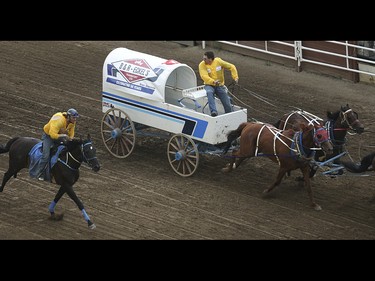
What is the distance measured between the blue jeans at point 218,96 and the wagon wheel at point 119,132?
1.64 m

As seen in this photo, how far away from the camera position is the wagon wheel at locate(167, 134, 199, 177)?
17.7m

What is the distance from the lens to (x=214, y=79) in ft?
59.8

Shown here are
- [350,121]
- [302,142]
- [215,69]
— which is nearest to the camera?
[302,142]

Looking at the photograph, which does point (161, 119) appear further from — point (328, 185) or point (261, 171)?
point (328, 185)

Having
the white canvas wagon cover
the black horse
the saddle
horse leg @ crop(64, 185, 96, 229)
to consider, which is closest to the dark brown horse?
the white canvas wagon cover

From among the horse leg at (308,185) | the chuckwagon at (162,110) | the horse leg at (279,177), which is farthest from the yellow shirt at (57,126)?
the horse leg at (308,185)

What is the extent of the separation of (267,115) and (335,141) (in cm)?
457

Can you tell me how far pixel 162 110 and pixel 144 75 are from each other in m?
0.78

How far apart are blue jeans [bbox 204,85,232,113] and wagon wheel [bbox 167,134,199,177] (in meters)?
0.80

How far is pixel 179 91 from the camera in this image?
1888 centimetres

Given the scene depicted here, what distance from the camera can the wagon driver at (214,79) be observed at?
17969 mm

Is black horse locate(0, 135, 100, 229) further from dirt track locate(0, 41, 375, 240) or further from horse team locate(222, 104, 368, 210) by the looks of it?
horse team locate(222, 104, 368, 210)

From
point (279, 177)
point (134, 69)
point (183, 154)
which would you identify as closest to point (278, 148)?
point (279, 177)

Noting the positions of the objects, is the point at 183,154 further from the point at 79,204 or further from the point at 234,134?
the point at 79,204
